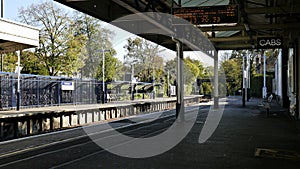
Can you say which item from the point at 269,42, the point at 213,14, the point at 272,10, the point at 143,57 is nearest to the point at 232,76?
the point at 143,57

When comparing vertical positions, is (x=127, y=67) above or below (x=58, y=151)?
above

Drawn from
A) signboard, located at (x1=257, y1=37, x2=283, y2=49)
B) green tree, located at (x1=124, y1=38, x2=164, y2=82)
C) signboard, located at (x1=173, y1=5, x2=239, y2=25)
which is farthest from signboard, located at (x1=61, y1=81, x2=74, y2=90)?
green tree, located at (x1=124, y1=38, x2=164, y2=82)

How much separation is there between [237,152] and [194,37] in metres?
11.1

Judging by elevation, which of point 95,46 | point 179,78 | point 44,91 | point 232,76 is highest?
point 95,46

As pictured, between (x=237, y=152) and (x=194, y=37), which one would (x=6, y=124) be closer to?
(x=237, y=152)

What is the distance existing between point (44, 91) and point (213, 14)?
55.0 ft

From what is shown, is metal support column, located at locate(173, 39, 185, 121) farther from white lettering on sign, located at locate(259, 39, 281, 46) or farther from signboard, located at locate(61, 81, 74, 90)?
signboard, located at locate(61, 81, 74, 90)

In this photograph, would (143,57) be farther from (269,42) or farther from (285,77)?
(269,42)

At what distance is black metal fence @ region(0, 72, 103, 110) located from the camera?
22016mm

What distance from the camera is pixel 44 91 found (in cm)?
2492

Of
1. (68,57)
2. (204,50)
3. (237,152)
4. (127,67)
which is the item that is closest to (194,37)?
(204,50)

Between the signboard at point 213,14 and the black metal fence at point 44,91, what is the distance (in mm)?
14009

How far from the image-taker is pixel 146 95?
42.3m

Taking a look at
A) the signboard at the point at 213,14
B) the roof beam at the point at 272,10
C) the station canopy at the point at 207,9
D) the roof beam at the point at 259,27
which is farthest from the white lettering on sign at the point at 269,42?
the signboard at the point at 213,14
